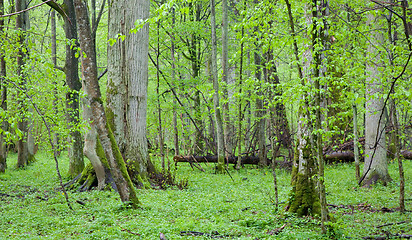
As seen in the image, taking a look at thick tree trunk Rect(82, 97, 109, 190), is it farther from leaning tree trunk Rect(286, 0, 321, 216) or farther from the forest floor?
→ leaning tree trunk Rect(286, 0, 321, 216)

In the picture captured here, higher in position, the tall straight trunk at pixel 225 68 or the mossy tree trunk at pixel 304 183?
the tall straight trunk at pixel 225 68

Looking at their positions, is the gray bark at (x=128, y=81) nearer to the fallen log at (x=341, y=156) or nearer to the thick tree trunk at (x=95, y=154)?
the thick tree trunk at (x=95, y=154)

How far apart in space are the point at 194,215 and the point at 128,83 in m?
4.62

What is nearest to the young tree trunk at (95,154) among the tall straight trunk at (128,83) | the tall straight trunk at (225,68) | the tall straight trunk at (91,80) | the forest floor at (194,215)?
the forest floor at (194,215)

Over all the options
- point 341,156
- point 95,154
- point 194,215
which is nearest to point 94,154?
point 95,154

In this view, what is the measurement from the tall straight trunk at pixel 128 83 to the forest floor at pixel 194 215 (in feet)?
4.70

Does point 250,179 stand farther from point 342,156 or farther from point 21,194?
point 21,194

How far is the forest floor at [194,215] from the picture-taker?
461cm

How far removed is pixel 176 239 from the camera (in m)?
4.29

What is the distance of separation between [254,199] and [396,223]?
304 centimetres

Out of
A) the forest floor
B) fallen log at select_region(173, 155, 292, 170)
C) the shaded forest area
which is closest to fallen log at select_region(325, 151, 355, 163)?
the shaded forest area

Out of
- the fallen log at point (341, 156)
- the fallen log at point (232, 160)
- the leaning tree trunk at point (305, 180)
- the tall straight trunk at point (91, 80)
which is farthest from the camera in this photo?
the fallen log at point (341, 156)

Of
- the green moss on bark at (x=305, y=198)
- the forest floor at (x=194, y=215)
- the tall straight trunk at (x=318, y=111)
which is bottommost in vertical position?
the forest floor at (x=194, y=215)

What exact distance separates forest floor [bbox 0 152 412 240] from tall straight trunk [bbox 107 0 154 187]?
143cm
